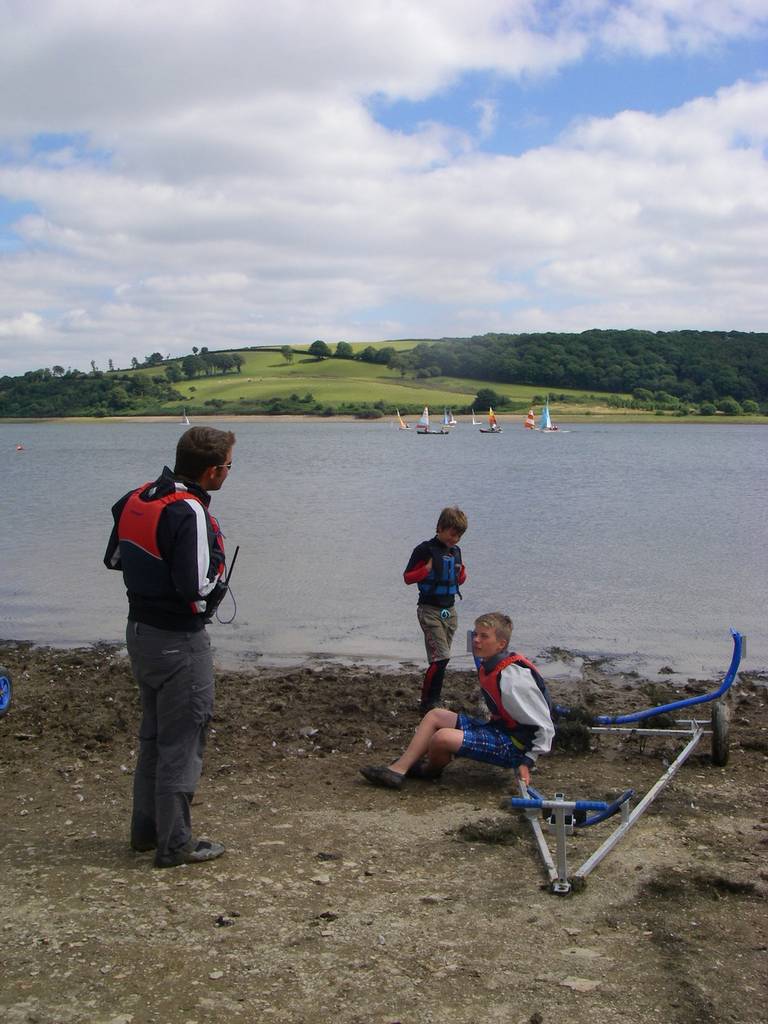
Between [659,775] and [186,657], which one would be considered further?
[659,775]

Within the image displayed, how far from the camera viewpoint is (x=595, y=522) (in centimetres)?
2516

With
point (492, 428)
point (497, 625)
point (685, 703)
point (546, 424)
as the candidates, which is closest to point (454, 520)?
point (497, 625)

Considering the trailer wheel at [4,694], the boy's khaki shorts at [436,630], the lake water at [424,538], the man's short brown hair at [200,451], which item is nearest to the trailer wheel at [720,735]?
the boy's khaki shorts at [436,630]

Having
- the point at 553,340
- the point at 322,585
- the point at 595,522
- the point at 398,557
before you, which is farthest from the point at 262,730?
the point at 553,340

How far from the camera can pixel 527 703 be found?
18.6 feet

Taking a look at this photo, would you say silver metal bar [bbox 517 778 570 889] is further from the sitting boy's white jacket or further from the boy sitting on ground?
the sitting boy's white jacket

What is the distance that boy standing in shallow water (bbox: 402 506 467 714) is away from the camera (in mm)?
7480

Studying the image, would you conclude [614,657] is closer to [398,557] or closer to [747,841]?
[747,841]

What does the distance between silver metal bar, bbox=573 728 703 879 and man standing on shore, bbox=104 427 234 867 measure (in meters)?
1.85

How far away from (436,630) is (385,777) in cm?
164

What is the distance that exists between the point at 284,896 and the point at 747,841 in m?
2.50

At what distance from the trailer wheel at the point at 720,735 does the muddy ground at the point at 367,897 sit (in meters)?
0.11

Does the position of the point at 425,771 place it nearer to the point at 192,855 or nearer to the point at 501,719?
the point at 501,719

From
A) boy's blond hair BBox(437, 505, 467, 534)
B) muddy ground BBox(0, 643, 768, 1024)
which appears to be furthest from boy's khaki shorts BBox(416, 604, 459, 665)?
muddy ground BBox(0, 643, 768, 1024)
